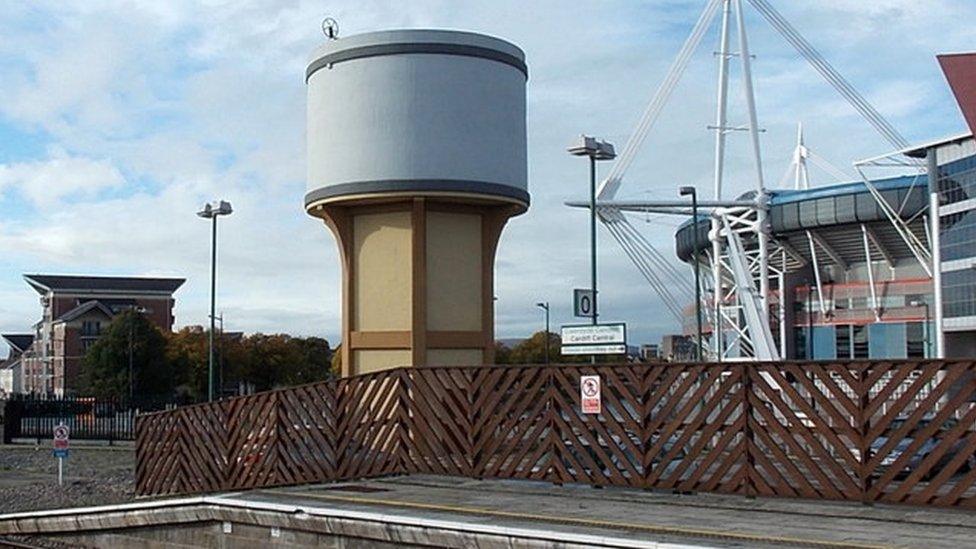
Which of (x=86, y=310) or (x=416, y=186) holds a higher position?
(x=86, y=310)

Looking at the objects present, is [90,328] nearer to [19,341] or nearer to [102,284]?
[102,284]

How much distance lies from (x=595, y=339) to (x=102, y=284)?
119 meters

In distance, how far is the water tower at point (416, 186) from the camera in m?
23.5

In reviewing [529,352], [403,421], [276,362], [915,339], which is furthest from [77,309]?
[403,421]

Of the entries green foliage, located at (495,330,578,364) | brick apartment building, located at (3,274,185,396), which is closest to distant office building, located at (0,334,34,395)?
brick apartment building, located at (3,274,185,396)

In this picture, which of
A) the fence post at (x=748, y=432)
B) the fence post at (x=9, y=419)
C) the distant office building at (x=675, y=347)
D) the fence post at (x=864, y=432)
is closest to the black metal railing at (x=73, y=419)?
the fence post at (x=9, y=419)

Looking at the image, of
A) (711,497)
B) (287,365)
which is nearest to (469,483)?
(711,497)

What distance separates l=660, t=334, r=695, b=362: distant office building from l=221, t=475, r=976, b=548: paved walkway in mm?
113222

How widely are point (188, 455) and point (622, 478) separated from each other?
9476mm

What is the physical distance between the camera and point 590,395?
16.7m

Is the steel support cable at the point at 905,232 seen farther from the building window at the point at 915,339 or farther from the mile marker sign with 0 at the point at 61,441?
the mile marker sign with 0 at the point at 61,441

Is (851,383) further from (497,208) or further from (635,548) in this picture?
(497,208)

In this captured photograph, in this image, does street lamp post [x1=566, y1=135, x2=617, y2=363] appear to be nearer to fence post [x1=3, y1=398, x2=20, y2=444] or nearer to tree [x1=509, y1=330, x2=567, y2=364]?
fence post [x1=3, y1=398, x2=20, y2=444]

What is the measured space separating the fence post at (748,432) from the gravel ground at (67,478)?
14.0 metres
